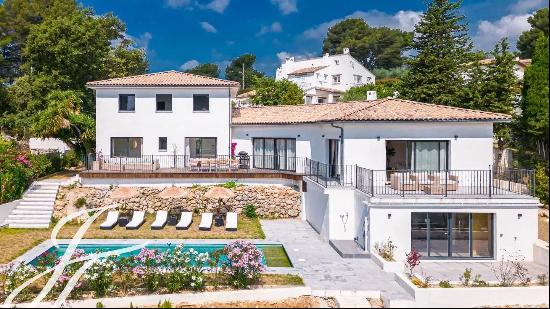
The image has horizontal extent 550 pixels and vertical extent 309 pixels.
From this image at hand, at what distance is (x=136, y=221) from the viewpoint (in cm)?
2875

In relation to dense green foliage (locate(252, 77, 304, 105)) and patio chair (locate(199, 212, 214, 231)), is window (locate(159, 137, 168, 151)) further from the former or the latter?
dense green foliage (locate(252, 77, 304, 105))

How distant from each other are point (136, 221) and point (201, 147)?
383 inches

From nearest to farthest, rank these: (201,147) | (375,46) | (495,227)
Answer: (495,227), (201,147), (375,46)

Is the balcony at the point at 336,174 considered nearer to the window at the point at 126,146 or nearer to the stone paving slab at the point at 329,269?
the window at the point at 126,146

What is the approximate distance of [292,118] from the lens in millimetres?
35156

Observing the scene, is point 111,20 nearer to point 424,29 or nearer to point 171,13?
point 424,29

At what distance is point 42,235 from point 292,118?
57.8ft

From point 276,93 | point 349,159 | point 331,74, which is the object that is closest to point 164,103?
point 349,159

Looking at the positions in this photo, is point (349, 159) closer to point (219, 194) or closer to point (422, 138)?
point (422, 138)

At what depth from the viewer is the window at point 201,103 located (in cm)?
3666

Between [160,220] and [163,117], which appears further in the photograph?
[163,117]

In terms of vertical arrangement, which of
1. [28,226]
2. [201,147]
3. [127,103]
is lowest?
[28,226]

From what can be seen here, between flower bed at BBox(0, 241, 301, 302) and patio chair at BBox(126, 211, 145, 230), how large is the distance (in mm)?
9476

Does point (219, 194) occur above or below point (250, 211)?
above
